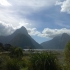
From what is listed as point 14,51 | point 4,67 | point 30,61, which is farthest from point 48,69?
point 14,51

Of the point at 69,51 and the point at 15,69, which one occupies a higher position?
the point at 69,51

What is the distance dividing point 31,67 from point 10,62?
3266 millimetres

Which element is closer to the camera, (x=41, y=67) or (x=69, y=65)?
(x=41, y=67)

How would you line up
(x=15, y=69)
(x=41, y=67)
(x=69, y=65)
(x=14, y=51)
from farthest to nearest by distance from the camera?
(x=14, y=51), (x=15, y=69), (x=69, y=65), (x=41, y=67)

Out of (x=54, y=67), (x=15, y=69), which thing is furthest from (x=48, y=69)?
(x=15, y=69)

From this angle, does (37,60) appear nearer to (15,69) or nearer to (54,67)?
(54,67)

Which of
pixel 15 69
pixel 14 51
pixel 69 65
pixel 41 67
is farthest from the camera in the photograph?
pixel 14 51

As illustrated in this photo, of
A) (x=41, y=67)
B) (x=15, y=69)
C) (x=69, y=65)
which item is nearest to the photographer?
(x=41, y=67)

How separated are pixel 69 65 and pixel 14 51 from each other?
28386mm

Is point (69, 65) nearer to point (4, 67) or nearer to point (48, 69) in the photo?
point (48, 69)

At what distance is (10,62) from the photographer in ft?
57.1

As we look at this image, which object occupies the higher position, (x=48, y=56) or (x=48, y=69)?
(x=48, y=56)

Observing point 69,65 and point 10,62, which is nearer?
point 69,65

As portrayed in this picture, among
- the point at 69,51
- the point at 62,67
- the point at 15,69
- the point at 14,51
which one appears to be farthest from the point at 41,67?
the point at 14,51
